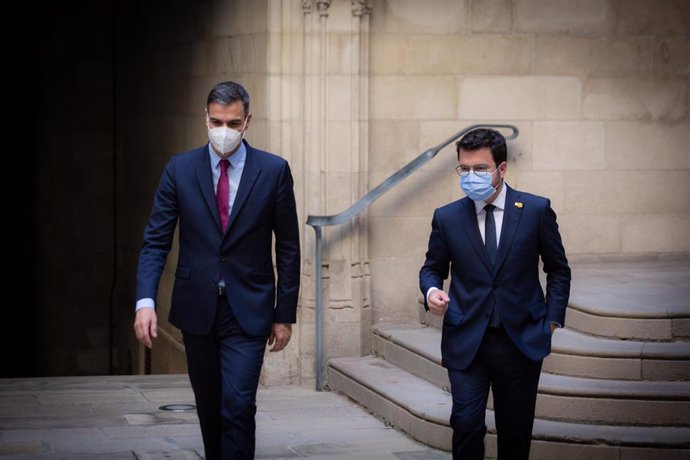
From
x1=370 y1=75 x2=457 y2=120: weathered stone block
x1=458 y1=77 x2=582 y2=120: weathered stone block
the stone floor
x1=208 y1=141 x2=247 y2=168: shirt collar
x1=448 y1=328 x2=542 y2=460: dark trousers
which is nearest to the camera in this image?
x1=448 y1=328 x2=542 y2=460: dark trousers

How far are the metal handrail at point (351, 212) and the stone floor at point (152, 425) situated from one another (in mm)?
352

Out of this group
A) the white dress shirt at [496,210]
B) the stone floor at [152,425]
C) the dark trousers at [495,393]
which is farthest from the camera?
the stone floor at [152,425]

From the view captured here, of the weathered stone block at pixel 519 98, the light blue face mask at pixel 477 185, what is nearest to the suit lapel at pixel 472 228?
the light blue face mask at pixel 477 185

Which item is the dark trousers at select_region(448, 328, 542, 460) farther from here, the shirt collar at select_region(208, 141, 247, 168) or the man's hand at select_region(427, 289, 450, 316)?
the shirt collar at select_region(208, 141, 247, 168)

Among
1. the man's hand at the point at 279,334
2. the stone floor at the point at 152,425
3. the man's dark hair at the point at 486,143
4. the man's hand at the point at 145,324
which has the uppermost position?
the man's dark hair at the point at 486,143

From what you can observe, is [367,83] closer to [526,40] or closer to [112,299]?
[526,40]

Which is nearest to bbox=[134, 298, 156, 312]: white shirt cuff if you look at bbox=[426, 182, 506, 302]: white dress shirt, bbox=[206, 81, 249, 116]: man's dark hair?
bbox=[206, 81, 249, 116]: man's dark hair

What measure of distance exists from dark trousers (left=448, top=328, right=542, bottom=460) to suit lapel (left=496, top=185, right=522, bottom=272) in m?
0.32

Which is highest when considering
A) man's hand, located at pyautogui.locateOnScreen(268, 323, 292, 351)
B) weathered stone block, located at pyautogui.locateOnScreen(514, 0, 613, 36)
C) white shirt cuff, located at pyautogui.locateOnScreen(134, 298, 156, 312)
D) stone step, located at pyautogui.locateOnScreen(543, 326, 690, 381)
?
weathered stone block, located at pyautogui.locateOnScreen(514, 0, 613, 36)

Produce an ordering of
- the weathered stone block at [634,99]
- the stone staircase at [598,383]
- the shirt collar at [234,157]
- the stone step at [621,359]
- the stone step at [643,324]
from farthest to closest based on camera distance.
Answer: the weathered stone block at [634,99]
the stone step at [643,324]
the stone step at [621,359]
the stone staircase at [598,383]
the shirt collar at [234,157]

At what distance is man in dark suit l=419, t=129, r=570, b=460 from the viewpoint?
5.72 meters

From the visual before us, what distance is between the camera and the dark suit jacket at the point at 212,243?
587cm

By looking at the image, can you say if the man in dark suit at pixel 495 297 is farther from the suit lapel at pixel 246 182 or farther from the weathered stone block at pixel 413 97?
the weathered stone block at pixel 413 97

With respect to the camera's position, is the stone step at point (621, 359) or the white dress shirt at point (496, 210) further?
the stone step at point (621, 359)
